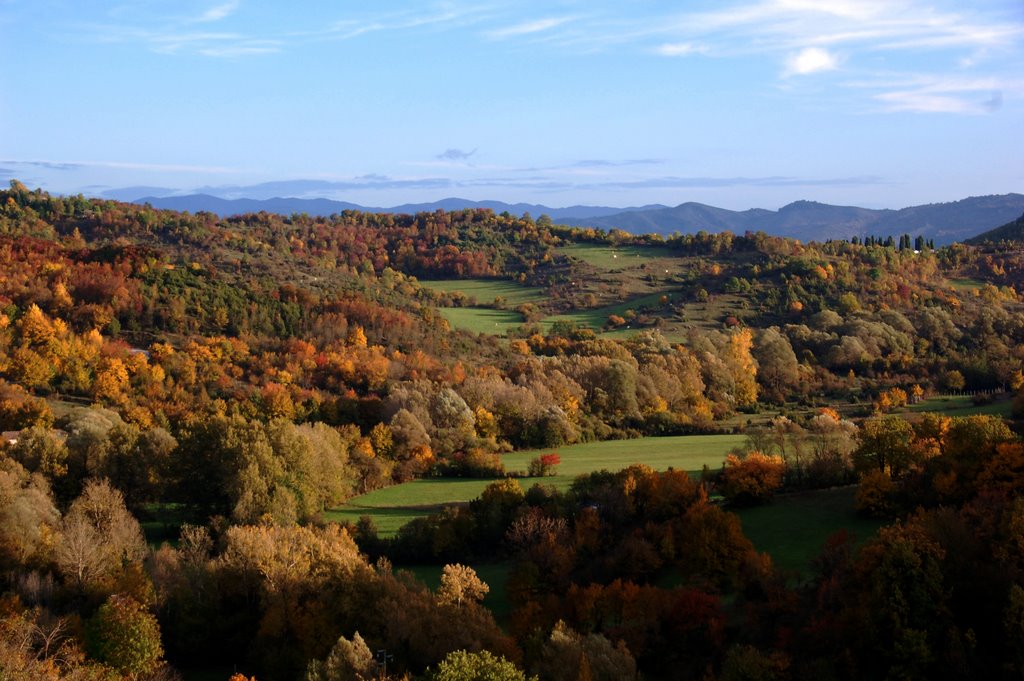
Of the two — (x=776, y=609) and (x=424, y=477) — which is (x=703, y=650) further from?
(x=424, y=477)

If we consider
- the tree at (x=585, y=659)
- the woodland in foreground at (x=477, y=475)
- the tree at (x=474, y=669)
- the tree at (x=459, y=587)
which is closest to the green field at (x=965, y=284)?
the woodland in foreground at (x=477, y=475)

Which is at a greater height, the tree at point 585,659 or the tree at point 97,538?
the tree at point 585,659

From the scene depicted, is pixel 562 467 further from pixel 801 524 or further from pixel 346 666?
pixel 346 666

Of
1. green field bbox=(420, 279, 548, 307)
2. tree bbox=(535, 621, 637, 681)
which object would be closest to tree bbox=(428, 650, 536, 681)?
tree bbox=(535, 621, 637, 681)

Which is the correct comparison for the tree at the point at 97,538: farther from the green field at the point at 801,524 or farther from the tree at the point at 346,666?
the green field at the point at 801,524

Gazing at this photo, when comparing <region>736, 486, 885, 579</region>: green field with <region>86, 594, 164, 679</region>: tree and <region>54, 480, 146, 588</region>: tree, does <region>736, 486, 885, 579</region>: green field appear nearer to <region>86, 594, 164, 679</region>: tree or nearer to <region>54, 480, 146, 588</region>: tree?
<region>86, 594, 164, 679</region>: tree

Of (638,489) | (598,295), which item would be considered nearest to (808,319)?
(598,295)

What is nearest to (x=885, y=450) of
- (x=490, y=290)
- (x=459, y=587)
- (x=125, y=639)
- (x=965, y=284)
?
(x=459, y=587)
